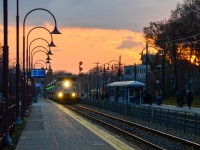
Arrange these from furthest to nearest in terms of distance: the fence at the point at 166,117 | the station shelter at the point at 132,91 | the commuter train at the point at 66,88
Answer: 1. the commuter train at the point at 66,88
2. the station shelter at the point at 132,91
3. the fence at the point at 166,117

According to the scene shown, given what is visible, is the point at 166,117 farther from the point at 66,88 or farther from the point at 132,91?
the point at 66,88

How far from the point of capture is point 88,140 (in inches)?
952

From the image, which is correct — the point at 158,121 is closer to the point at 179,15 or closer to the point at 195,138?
the point at 195,138

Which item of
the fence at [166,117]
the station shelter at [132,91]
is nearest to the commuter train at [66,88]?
the station shelter at [132,91]

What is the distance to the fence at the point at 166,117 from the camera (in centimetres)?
2739

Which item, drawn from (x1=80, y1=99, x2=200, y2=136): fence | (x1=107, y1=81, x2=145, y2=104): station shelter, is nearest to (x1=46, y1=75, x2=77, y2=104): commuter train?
(x1=107, y1=81, x2=145, y2=104): station shelter

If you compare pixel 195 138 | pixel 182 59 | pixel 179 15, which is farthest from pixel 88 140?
pixel 182 59

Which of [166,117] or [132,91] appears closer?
[166,117]

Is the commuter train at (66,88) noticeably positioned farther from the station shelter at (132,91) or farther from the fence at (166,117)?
the fence at (166,117)

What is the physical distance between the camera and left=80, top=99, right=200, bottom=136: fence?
27391mm

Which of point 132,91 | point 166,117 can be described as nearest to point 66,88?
point 132,91

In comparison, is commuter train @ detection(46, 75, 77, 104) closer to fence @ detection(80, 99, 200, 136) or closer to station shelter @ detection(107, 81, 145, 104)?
station shelter @ detection(107, 81, 145, 104)

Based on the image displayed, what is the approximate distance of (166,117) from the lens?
33156 mm

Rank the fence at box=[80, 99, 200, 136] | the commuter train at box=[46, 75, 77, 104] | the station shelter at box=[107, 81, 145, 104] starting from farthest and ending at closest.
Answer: the commuter train at box=[46, 75, 77, 104] < the station shelter at box=[107, 81, 145, 104] < the fence at box=[80, 99, 200, 136]
